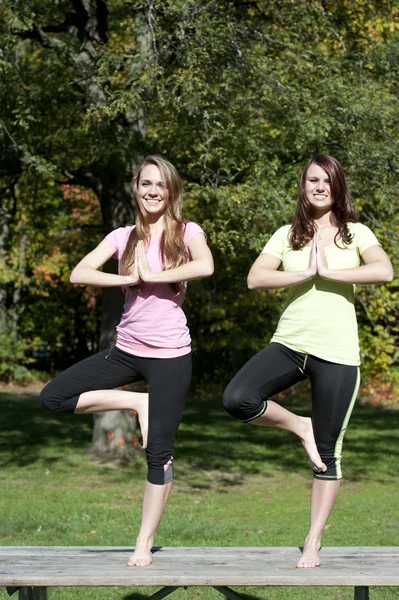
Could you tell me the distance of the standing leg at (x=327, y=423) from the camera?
4668mm

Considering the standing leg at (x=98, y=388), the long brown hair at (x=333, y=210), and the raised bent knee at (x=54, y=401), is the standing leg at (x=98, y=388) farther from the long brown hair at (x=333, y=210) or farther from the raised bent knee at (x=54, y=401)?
the long brown hair at (x=333, y=210)

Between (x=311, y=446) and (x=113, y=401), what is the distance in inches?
42.2

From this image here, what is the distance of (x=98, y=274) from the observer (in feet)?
15.8

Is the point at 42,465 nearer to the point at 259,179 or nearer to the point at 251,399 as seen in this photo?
the point at 259,179

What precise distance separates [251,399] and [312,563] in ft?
2.99

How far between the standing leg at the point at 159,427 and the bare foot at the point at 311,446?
66 centimetres

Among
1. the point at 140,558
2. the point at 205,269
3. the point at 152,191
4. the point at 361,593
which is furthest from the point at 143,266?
the point at 361,593

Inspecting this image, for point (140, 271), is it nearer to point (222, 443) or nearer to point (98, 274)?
point (98, 274)

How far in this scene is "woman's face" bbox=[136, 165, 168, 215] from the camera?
15.8ft

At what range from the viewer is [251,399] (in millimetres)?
4668

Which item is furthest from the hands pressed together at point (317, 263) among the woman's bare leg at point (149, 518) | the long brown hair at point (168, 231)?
the woman's bare leg at point (149, 518)

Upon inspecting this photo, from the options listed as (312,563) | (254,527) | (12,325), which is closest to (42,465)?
(254,527)

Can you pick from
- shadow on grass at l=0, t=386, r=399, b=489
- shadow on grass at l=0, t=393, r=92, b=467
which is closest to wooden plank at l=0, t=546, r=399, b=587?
shadow on grass at l=0, t=386, r=399, b=489

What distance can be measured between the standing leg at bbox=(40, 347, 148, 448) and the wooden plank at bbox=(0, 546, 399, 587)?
0.69 metres
